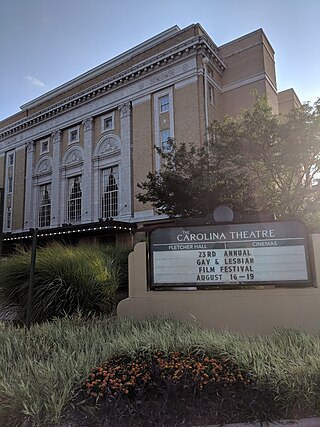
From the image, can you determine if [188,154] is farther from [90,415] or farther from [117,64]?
[117,64]

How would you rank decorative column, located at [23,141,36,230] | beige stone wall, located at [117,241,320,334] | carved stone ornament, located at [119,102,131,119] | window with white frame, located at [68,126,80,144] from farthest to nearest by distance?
1. decorative column, located at [23,141,36,230]
2. window with white frame, located at [68,126,80,144]
3. carved stone ornament, located at [119,102,131,119]
4. beige stone wall, located at [117,241,320,334]

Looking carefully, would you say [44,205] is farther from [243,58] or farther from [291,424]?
[291,424]

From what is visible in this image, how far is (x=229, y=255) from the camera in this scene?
24.0 feet

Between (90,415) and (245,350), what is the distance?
2027mm

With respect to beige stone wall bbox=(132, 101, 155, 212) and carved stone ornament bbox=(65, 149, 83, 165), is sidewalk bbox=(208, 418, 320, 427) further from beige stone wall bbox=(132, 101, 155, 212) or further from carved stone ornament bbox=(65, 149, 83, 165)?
carved stone ornament bbox=(65, 149, 83, 165)

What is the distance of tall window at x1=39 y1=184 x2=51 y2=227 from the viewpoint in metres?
37.7

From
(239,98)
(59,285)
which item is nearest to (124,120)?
(239,98)

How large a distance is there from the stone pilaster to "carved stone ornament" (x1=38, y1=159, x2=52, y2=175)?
5.89 meters

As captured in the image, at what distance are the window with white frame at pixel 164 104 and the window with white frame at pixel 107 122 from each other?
5634 millimetres

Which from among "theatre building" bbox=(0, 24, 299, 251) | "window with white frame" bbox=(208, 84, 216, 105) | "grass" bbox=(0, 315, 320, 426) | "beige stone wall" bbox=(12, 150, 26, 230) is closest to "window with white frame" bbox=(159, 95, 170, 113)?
"theatre building" bbox=(0, 24, 299, 251)

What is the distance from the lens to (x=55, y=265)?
8.73m

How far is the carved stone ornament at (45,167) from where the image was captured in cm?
3809

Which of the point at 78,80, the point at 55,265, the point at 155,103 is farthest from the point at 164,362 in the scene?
the point at 78,80

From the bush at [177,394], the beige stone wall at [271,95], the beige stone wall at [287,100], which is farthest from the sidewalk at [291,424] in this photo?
the beige stone wall at [287,100]
